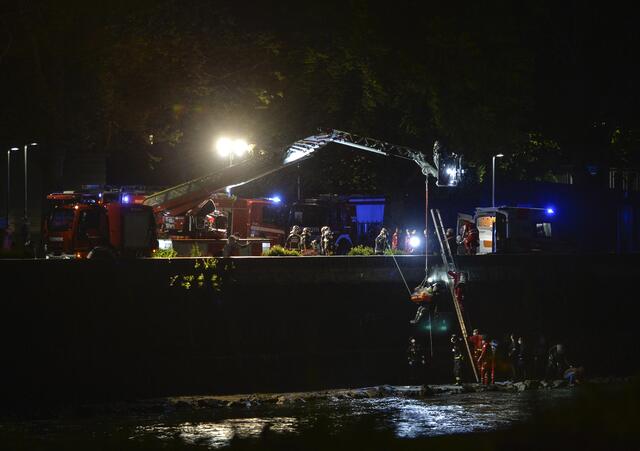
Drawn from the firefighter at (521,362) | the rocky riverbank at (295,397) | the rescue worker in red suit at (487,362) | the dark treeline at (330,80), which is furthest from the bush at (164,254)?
the firefighter at (521,362)

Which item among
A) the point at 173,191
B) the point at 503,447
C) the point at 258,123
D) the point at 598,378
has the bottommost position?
the point at 598,378

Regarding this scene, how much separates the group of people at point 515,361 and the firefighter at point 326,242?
15.3 meters

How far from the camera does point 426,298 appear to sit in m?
29.8

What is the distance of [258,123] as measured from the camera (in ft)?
162

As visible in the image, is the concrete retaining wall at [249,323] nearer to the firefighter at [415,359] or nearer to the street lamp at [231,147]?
the firefighter at [415,359]

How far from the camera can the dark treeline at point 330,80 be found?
38.1m

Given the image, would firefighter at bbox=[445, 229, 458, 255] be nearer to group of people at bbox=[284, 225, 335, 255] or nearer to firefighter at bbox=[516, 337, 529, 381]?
group of people at bbox=[284, 225, 335, 255]

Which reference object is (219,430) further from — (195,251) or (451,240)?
(451,240)

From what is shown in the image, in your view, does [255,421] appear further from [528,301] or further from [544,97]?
[544,97]

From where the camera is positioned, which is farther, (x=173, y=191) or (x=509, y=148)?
(x=509, y=148)

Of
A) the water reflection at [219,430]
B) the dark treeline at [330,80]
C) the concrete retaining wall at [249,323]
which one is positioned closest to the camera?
the water reflection at [219,430]

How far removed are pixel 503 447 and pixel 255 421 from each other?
39.0 feet

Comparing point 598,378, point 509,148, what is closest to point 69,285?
point 598,378

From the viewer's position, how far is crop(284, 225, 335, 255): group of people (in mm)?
44969
